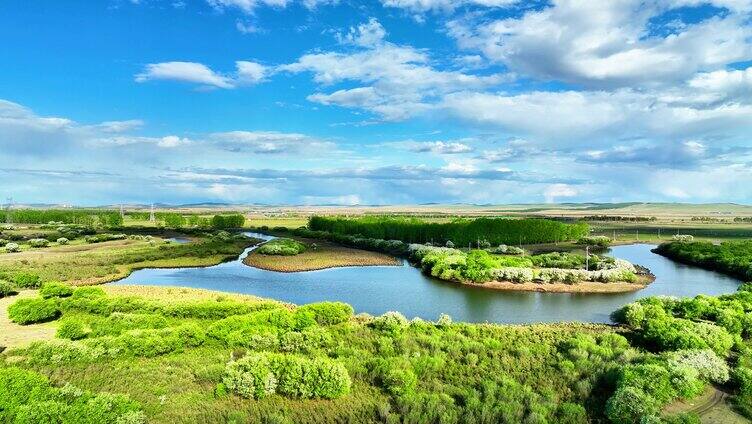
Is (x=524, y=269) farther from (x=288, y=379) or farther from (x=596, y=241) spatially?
(x=596, y=241)

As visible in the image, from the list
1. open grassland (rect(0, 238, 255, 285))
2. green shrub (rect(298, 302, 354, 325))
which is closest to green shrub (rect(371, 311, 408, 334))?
green shrub (rect(298, 302, 354, 325))

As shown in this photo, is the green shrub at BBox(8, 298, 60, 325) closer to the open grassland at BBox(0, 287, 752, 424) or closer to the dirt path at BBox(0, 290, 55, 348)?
the open grassland at BBox(0, 287, 752, 424)

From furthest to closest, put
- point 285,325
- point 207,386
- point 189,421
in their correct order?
point 285,325 < point 207,386 < point 189,421

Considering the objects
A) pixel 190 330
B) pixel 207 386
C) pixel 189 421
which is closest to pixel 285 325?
pixel 190 330

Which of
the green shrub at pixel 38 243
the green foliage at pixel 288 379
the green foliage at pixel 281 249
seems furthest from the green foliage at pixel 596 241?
the green shrub at pixel 38 243

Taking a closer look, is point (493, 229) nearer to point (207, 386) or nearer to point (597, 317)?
point (597, 317)

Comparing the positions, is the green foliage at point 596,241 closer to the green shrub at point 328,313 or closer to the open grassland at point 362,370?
the open grassland at point 362,370
